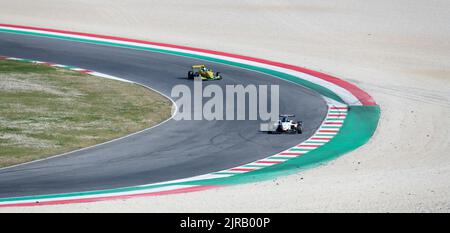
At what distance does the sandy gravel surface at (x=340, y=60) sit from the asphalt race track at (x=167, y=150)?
2401 mm

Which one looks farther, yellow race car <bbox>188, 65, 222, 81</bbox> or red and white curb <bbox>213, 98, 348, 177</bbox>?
yellow race car <bbox>188, 65, 222, 81</bbox>

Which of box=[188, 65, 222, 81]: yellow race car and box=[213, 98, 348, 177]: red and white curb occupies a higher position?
box=[188, 65, 222, 81]: yellow race car

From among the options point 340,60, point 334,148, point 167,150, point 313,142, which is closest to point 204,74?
point 340,60

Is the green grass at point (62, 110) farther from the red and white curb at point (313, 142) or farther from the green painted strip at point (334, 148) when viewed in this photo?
the green painted strip at point (334, 148)

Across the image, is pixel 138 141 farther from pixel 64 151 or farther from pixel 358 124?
pixel 358 124

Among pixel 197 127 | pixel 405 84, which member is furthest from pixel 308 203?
pixel 405 84

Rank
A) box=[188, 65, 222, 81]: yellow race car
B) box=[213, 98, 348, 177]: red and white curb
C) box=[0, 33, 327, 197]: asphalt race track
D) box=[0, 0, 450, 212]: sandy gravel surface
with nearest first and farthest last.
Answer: box=[0, 0, 450, 212]: sandy gravel surface
box=[0, 33, 327, 197]: asphalt race track
box=[213, 98, 348, 177]: red and white curb
box=[188, 65, 222, 81]: yellow race car

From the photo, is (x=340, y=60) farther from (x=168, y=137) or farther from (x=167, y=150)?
(x=167, y=150)

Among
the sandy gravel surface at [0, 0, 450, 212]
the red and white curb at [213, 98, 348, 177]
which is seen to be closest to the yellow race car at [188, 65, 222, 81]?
the sandy gravel surface at [0, 0, 450, 212]

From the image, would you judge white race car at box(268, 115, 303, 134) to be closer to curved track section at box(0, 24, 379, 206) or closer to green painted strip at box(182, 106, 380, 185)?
curved track section at box(0, 24, 379, 206)

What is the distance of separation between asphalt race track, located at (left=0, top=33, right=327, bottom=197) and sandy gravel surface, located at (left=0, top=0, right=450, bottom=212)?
2401 mm

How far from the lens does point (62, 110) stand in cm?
3272

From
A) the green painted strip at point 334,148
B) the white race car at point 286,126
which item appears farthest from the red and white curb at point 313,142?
the white race car at point 286,126

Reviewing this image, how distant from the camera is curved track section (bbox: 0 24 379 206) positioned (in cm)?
2400
